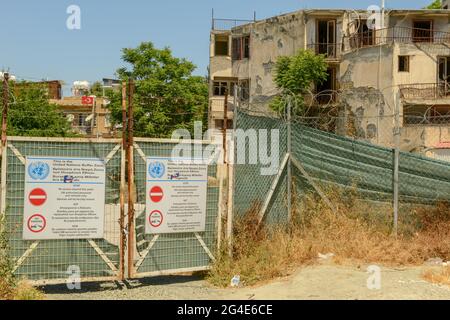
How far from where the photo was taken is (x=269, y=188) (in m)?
9.20

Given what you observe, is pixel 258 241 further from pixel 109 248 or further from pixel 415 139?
pixel 415 139

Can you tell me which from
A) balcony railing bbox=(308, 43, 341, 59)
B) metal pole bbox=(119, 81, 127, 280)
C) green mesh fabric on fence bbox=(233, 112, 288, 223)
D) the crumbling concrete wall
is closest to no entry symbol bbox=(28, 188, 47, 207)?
metal pole bbox=(119, 81, 127, 280)

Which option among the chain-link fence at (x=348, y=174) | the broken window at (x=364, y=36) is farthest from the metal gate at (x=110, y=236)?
the broken window at (x=364, y=36)

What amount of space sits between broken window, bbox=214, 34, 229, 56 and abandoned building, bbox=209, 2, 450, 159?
0.25ft

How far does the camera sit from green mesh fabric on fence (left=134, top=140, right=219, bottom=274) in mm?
7840

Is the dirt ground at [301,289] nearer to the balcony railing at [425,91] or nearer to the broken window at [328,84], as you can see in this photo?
the balcony railing at [425,91]

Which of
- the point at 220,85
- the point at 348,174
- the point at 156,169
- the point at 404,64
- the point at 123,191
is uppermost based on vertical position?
the point at 404,64

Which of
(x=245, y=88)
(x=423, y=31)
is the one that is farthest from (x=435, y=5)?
(x=245, y=88)

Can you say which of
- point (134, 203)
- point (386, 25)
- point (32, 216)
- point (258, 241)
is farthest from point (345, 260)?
point (386, 25)

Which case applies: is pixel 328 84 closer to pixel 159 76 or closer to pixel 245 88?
pixel 245 88

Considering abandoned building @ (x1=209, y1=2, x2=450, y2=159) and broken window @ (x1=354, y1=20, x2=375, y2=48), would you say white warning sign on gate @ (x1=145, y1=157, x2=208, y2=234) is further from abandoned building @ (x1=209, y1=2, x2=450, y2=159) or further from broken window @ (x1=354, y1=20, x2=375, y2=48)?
broken window @ (x1=354, y1=20, x2=375, y2=48)

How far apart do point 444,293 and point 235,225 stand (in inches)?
120

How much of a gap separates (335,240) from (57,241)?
4073mm

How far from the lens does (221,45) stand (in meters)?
44.0
